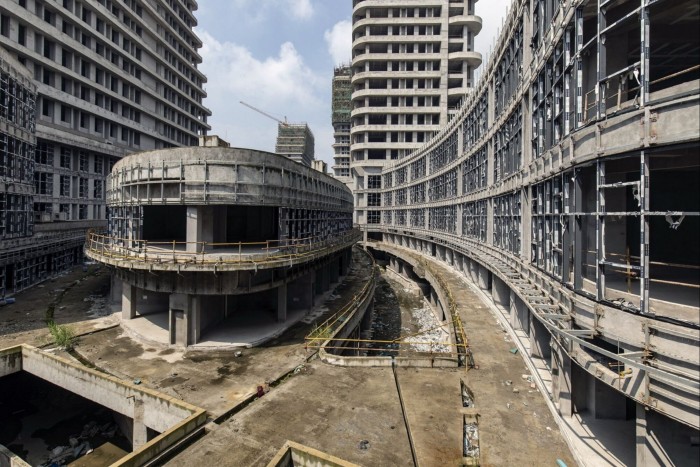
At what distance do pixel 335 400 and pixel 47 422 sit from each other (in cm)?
1672

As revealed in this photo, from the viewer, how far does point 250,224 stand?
28.3 meters

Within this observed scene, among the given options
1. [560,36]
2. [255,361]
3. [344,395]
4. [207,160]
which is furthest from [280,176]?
[560,36]

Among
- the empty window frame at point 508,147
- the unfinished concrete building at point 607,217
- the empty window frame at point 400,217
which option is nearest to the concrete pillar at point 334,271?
the unfinished concrete building at point 607,217

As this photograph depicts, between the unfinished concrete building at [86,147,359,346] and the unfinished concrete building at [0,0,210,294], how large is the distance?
14058mm

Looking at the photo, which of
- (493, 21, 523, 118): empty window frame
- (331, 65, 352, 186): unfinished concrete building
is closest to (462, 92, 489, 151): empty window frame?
(493, 21, 523, 118): empty window frame

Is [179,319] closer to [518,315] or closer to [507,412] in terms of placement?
[507,412]

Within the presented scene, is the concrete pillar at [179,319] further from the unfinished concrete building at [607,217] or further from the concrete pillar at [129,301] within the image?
the unfinished concrete building at [607,217]

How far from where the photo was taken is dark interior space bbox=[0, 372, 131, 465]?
16.3 m

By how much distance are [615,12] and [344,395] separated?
54.7 feet

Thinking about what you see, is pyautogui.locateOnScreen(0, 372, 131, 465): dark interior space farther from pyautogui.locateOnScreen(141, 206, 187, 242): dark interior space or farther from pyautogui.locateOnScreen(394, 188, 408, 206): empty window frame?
pyautogui.locateOnScreen(394, 188, 408, 206): empty window frame

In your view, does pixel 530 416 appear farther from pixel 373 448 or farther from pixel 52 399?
pixel 52 399

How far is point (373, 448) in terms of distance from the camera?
10.8 metres

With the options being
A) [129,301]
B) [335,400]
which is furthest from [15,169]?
[335,400]

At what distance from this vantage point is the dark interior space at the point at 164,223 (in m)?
28.4
